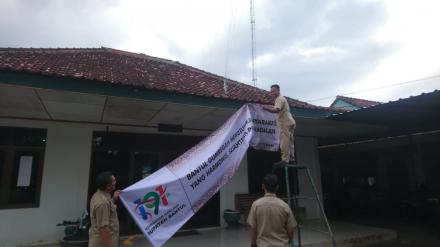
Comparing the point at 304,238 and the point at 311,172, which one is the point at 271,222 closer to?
the point at 304,238

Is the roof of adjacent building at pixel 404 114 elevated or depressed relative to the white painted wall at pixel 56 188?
elevated

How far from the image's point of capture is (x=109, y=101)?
6.53 metres

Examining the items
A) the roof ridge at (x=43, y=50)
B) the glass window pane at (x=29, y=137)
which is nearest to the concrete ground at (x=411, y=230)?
the glass window pane at (x=29, y=137)

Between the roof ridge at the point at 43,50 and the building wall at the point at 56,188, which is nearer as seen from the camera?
the building wall at the point at 56,188

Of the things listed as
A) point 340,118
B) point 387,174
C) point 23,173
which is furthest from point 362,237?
point 387,174

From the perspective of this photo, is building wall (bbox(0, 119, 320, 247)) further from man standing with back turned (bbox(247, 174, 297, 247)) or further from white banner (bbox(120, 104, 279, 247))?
man standing with back turned (bbox(247, 174, 297, 247))

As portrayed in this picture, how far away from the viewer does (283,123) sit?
5.41 m

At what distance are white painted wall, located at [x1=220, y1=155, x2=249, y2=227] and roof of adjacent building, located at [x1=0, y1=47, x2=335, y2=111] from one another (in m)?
2.56

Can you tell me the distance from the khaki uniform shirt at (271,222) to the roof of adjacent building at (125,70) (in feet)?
12.1

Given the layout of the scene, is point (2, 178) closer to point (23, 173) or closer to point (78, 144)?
point (23, 173)

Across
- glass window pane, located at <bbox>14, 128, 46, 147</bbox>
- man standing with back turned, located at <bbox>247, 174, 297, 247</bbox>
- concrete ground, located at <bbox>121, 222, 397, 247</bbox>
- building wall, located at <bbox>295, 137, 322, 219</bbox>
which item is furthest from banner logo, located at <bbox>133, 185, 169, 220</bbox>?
building wall, located at <bbox>295, 137, 322, 219</bbox>

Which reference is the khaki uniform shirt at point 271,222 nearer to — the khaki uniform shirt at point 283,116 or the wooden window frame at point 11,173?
the khaki uniform shirt at point 283,116

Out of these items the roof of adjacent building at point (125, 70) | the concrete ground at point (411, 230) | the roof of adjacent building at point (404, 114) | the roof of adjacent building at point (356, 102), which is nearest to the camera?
the roof of adjacent building at point (125, 70)

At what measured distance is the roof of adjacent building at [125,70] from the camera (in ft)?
20.6
